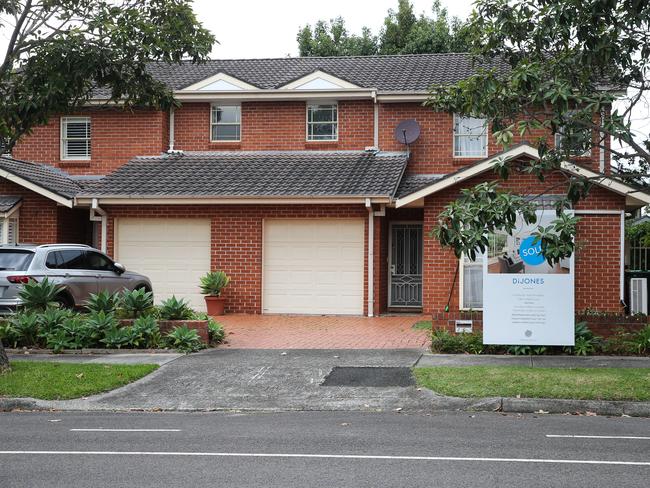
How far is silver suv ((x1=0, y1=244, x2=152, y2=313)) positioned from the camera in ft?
51.8

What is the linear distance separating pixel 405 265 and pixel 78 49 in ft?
37.0

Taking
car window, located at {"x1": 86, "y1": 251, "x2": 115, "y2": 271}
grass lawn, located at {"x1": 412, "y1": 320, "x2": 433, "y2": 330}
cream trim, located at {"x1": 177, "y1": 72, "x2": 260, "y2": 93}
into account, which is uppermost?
cream trim, located at {"x1": 177, "y1": 72, "x2": 260, "y2": 93}

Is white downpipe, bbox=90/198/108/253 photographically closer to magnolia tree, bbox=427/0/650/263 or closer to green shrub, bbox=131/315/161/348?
green shrub, bbox=131/315/161/348

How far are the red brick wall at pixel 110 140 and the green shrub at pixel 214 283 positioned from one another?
4902 millimetres

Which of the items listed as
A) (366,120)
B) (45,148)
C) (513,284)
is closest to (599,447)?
(513,284)

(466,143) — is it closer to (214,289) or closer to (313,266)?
(313,266)

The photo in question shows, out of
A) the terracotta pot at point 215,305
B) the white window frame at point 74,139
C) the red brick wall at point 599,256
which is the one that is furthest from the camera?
the white window frame at point 74,139

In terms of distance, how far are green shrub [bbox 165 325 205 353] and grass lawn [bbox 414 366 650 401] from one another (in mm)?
4209

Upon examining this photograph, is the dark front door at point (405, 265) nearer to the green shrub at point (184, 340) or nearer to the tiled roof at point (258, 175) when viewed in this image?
the tiled roof at point (258, 175)

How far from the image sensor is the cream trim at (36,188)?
817 inches

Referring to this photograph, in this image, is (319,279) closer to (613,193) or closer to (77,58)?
(613,193)

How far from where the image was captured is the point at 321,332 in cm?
1727

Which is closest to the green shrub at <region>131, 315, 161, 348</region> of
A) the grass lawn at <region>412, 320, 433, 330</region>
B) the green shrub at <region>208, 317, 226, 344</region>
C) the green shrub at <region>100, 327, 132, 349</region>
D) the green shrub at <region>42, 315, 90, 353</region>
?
the green shrub at <region>100, 327, 132, 349</region>

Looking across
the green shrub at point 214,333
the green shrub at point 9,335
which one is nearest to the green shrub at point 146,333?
the green shrub at point 214,333
